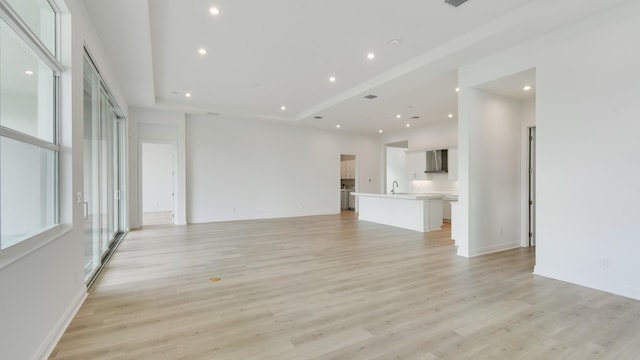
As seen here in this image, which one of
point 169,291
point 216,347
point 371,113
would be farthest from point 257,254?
point 371,113

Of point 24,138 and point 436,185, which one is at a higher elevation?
point 24,138

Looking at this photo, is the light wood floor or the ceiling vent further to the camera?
the ceiling vent

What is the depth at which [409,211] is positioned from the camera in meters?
7.33

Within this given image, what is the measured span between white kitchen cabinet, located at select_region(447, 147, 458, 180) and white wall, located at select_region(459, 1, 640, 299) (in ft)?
16.0

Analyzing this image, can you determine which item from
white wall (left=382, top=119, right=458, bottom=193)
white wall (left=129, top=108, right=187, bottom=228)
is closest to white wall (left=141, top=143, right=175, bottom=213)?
white wall (left=129, top=108, right=187, bottom=228)

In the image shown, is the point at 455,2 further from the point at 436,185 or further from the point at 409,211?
the point at 436,185

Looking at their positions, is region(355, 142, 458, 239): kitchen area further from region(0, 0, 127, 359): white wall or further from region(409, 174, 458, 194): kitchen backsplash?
region(0, 0, 127, 359): white wall

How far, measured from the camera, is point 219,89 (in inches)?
249

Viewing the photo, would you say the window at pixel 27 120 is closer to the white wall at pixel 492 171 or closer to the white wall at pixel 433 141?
the white wall at pixel 492 171

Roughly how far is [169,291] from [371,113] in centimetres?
637

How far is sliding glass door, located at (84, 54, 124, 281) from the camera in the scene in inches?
141

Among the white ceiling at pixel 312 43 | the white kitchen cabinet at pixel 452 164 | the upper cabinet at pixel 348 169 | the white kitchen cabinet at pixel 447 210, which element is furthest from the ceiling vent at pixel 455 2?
the upper cabinet at pixel 348 169

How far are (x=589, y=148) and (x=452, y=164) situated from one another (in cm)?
542

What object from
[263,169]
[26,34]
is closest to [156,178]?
[263,169]
